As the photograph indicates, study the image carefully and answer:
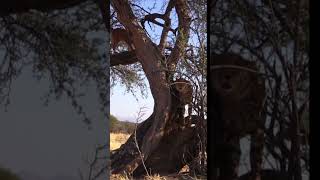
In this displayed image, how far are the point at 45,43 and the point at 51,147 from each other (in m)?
0.77

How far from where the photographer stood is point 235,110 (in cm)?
406

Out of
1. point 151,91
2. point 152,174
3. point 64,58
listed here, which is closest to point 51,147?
point 64,58

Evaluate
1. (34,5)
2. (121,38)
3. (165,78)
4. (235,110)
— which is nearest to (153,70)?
(165,78)

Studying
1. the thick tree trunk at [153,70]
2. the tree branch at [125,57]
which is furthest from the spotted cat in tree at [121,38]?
the thick tree trunk at [153,70]

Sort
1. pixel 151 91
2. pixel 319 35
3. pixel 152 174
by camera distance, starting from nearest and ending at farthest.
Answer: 1. pixel 319 35
2. pixel 151 91
3. pixel 152 174

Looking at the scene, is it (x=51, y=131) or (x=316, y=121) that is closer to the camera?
(x=316, y=121)

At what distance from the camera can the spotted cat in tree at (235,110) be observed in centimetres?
404

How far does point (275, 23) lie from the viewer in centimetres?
403

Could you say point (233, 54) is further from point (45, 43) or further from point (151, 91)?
point (151, 91)

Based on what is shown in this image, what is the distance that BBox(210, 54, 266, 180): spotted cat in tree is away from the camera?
4039 mm

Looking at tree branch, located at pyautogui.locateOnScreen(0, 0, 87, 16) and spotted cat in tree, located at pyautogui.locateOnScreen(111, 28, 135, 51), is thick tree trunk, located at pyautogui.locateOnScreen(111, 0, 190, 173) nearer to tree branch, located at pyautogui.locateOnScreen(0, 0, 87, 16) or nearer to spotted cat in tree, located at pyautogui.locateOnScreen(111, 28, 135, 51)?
spotted cat in tree, located at pyautogui.locateOnScreen(111, 28, 135, 51)

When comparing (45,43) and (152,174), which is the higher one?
(45,43)

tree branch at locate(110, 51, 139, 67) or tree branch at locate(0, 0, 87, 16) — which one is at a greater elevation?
tree branch at locate(110, 51, 139, 67)

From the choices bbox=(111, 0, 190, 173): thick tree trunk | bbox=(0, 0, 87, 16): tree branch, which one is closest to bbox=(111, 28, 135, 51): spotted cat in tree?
bbox=(111, 0, 190, 173): thick tree trunk
